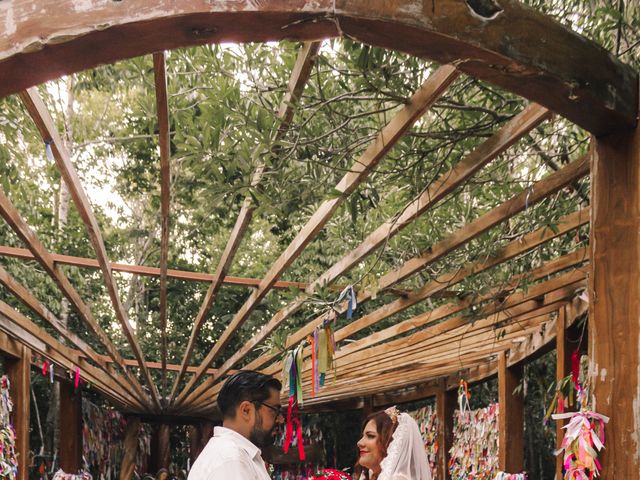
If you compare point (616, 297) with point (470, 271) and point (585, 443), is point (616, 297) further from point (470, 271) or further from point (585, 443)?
point (470, 271)

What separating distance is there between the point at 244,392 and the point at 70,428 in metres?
9.71

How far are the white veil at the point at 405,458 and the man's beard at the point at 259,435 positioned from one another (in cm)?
176

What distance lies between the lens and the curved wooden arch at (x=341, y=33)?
1.94 m

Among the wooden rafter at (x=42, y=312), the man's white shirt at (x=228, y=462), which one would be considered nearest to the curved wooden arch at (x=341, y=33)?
the man's white shirt at (x=228, y=462)

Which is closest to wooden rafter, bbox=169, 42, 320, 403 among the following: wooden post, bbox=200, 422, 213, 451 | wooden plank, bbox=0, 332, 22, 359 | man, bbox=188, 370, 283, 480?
man, bbox=188, 370, 283, 480

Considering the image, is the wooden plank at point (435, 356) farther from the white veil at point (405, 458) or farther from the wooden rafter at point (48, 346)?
the wooden rafter at point (48, 346)

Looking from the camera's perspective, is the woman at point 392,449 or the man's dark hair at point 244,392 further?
the woman at point 392,449

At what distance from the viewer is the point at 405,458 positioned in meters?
4.59

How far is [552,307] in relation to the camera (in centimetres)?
554

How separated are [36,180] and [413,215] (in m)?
12.5

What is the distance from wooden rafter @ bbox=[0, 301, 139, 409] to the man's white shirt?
405cm

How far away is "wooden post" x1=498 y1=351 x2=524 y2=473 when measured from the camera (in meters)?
6.94

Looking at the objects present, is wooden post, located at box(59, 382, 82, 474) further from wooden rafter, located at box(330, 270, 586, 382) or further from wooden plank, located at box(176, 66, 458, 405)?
wooden plank, located at box(176, 66, 458, 405)

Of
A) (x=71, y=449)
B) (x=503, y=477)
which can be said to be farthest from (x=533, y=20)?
(x=71, y=449)
